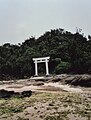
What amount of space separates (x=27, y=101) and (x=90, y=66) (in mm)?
36261

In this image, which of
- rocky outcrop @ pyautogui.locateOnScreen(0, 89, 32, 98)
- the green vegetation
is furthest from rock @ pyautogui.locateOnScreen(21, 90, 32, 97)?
the green vegetation

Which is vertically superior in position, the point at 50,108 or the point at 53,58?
the point at 53,58

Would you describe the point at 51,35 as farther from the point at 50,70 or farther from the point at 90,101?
the point at 90,101

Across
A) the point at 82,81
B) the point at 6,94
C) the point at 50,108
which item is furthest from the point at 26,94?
the point at 82,81

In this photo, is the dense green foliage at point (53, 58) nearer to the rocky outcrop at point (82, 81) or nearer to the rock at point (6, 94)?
the rocky outcrop at point (82, 81)

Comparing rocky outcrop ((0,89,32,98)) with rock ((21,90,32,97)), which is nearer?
rock ((21,90,32,97))

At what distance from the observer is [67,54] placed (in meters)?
66.7

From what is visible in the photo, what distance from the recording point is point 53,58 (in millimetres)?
66688

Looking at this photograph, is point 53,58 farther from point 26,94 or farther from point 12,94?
point 26,94

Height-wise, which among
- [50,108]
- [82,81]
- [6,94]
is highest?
[82,81]

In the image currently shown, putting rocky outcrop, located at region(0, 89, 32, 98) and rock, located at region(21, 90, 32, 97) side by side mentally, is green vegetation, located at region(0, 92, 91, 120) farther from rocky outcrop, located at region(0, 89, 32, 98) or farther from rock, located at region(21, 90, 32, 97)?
rocky outcrop, located at region(0, 89, 32, 98)

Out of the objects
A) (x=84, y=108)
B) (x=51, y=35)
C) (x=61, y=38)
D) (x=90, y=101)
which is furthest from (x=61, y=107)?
(x=51, y=35)

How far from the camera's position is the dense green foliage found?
6060cm

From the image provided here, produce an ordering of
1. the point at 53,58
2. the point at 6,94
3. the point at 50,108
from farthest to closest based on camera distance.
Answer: the point at 53,58 → the point at 6,94 → the point at 50,108
